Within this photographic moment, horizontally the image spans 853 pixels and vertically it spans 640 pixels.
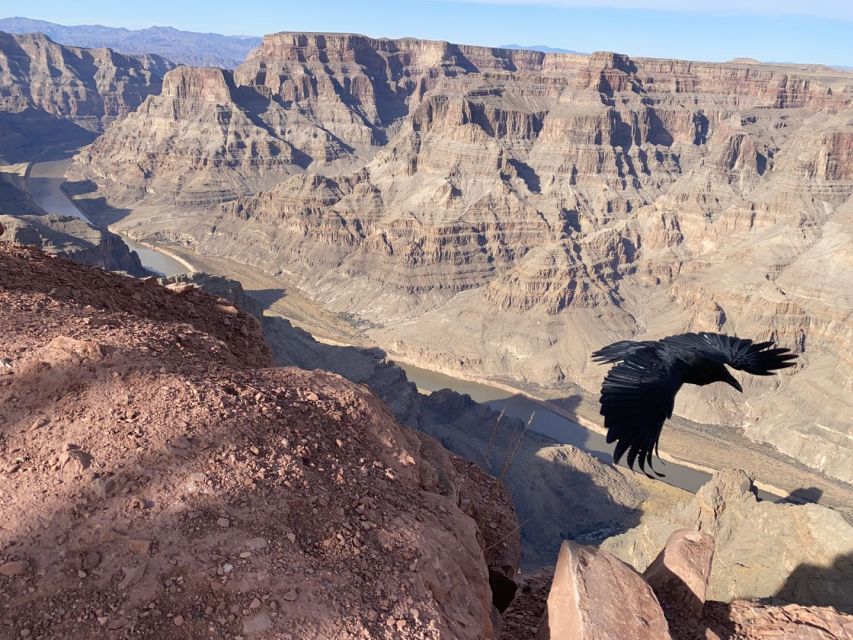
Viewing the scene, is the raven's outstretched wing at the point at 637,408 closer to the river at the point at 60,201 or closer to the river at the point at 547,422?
the river at the point at 547,422

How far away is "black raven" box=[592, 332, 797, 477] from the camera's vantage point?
856cm

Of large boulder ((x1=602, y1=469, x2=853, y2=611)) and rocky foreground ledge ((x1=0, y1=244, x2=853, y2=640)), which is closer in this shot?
rocky foreground ledge ((x1=0, y1=244, x2=853, y2=640))

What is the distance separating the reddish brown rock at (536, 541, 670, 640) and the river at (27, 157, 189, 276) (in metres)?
91.4

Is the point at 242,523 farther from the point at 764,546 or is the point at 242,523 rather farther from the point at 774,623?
the point at 764,546

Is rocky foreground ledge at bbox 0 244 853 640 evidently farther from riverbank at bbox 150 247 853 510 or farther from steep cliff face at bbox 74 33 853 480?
steep cliff face at bbox 74 33 853 480

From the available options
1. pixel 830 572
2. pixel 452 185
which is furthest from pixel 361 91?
pixel 830 572

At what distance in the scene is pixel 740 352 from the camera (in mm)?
9461

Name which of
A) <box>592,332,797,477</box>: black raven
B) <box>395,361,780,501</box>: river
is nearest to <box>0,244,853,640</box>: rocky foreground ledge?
<box>592,332,797,477</box>: black raven

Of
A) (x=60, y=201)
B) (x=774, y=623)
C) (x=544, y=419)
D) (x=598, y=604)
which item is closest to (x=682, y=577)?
(x=774, y=623)

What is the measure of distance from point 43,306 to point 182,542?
6049 millimetres

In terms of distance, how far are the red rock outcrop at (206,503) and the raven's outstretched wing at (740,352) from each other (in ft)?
14.4

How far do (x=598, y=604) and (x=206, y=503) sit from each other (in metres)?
4.71

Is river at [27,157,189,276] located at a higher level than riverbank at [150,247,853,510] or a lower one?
higher

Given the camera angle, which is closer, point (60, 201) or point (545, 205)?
point (545, 205)
